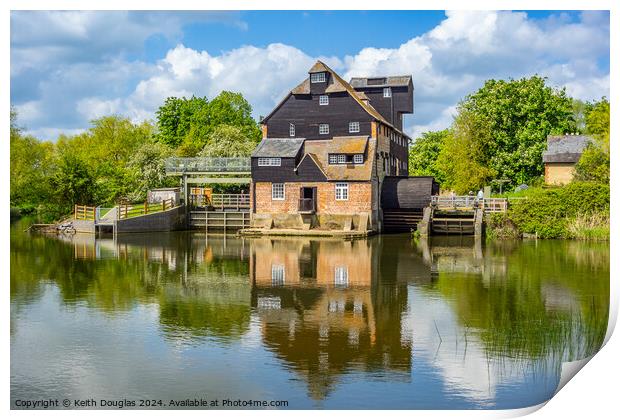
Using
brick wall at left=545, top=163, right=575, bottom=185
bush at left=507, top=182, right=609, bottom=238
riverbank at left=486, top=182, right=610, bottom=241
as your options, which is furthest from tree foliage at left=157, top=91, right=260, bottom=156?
brick wall at left=545, top=163, right=575, bottom=185

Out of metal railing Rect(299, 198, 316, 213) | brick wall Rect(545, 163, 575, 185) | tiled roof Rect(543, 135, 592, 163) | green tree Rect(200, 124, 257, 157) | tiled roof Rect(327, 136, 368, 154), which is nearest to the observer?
tiled roof Rect(543, 135, 592, 163)

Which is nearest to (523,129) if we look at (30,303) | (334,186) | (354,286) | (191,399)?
(334,186)

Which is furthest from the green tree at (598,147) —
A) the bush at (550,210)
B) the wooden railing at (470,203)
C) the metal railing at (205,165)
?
the metal railing at (205,165)

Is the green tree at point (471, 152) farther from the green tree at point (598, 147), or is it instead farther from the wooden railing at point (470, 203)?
the green tree at point (598, 147)

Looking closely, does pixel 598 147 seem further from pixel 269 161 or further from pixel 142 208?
pixel 142 208

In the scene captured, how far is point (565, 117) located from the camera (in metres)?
40.1

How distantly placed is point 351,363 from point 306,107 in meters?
26.5

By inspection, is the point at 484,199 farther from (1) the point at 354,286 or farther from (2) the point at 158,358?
(2) the point at 158,358

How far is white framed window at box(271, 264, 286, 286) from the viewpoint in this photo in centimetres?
1903

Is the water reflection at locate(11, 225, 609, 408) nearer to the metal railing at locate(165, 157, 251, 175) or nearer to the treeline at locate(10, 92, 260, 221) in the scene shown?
the treeline at locate(10, 92, 260, 221)

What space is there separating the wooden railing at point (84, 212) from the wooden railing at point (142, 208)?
1.38 meters

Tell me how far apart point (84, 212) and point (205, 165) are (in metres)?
7.08

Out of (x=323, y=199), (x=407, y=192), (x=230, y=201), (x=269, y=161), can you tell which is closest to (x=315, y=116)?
(x=269, y=161)

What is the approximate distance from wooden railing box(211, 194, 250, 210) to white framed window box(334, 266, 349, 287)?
18.3 meters
